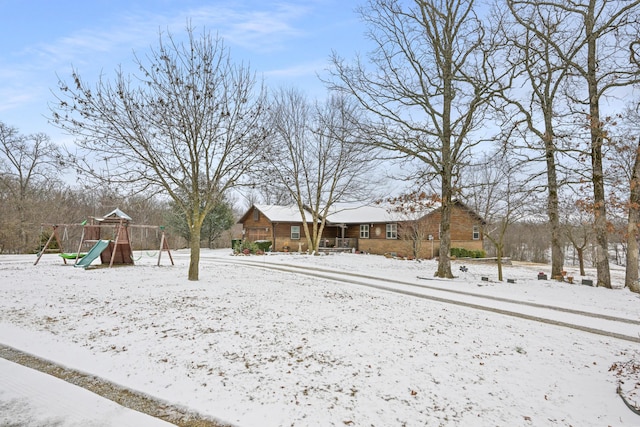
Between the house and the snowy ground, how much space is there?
16394mm

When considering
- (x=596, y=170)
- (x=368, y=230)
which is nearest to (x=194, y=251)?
(x=596, y=170)

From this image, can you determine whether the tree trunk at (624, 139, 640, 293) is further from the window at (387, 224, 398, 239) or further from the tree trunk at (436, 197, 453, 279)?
the window at (387, 224, 398, 239)

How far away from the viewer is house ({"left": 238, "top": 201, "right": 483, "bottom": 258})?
25047mm

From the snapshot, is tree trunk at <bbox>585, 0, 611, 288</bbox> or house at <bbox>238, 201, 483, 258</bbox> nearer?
tree trunk at <bbox>585, 0, 611, 288</bbox>

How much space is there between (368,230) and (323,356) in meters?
25.2

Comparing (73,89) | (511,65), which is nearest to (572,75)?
(511,65)

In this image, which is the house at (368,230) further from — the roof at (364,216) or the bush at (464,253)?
the bush at (464,253)

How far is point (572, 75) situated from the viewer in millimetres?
12391

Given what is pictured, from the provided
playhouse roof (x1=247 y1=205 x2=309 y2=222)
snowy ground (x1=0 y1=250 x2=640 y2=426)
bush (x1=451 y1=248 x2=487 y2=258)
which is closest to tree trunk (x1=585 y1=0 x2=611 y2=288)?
snowy ground (x1=0 y1=250 x2=640 y2=426)

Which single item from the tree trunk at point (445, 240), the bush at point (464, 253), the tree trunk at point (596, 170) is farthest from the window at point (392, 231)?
the tree trunk at point (596, 170)

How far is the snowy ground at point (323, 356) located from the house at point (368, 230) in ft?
53.8

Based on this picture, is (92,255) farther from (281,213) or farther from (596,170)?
(596,170)

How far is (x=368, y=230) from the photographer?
29.6 meters

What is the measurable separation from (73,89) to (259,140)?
5.13 meters
